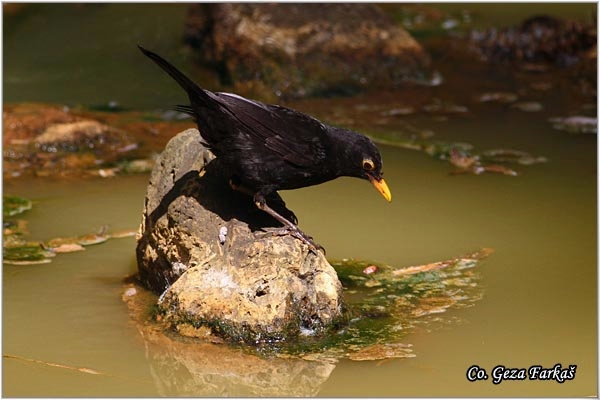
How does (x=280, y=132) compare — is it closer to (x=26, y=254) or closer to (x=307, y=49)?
(x=26, y=254)

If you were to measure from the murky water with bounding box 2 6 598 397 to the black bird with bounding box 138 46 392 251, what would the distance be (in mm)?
882

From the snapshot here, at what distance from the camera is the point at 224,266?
495cm

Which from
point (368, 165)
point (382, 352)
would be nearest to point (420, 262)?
point (368, 165)

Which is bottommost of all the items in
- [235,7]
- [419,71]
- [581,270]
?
[581,270]

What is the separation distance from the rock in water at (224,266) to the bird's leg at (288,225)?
33mm

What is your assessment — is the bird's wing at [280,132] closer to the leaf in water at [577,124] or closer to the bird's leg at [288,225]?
the bird's leg at [288,225]

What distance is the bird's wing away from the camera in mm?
5137

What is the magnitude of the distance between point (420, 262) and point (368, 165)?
91 centimetres

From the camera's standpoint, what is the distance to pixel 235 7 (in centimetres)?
1023

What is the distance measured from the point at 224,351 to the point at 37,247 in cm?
189

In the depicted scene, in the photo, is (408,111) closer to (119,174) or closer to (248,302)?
(119,174)

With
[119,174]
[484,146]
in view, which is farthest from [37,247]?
[484,146]

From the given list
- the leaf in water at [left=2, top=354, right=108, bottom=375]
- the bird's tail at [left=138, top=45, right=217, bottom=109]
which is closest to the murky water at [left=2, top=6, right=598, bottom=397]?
the leaf in water at [left=2, top=354, right=108, bottom=375]

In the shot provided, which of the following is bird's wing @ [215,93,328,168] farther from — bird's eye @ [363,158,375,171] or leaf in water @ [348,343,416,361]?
leaf in water @ [348,343,416,361]
